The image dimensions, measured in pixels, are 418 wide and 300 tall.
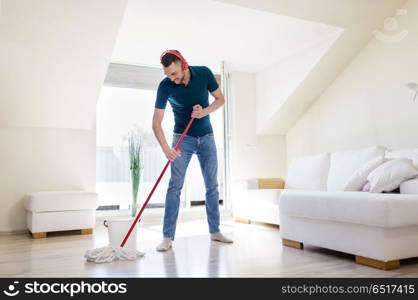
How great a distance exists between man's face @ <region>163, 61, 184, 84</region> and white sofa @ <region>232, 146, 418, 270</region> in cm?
111

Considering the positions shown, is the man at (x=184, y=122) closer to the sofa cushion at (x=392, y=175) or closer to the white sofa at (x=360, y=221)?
the white sofa at (x=360, y=221)

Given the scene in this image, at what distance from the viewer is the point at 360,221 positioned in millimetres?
2199

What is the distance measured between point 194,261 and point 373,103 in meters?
2.72

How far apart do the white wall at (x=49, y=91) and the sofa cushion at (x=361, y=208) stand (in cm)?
206

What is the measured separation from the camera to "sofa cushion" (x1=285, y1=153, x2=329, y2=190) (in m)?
3.83

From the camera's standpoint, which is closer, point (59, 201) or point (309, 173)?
point (59, 201)

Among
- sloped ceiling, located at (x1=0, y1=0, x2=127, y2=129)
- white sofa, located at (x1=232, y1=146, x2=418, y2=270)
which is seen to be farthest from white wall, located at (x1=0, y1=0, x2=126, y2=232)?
white sofa, located at (x1=232, y1=146, x2=418, y2=270)

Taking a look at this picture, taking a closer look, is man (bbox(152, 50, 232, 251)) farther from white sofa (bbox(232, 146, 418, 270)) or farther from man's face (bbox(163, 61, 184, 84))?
white sofa (bbox(232, 146, 418, 270))

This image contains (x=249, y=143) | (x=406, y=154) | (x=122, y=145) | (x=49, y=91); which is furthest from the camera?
(x=249, y=143)

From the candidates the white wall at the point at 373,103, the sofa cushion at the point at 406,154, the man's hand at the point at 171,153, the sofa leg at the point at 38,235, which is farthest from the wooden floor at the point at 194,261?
the white wall at the point at 373,103

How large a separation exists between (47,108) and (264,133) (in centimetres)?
276

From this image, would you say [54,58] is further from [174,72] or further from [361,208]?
[361,208]

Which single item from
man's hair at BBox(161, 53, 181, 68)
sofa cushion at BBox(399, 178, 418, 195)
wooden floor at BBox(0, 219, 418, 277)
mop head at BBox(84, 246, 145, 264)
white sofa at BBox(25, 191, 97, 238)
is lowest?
wooden floor at BBox(0, 219, 418, 277)

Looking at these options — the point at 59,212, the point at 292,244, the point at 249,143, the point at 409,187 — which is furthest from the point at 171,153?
the point at 249,143
